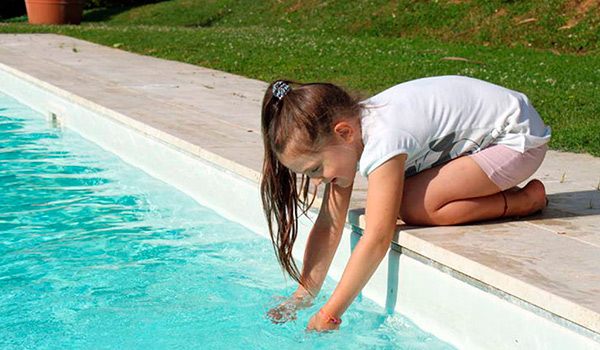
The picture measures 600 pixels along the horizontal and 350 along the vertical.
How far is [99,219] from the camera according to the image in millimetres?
5316

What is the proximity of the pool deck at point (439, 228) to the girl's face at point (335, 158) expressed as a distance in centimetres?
44

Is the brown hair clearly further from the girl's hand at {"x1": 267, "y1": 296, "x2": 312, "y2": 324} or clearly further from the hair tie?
the girl's hand at {"x1": 267, "y1": 296, "x2": 312, "y2": 324}

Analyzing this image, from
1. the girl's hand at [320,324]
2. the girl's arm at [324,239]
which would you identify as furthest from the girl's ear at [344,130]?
the girl's hand at [320,324]

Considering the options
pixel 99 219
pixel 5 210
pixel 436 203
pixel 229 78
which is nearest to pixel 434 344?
pixel 436 203

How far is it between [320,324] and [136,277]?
139 centimetres

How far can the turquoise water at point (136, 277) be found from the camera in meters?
3.61

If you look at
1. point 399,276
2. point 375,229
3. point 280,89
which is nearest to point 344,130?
point 280,89

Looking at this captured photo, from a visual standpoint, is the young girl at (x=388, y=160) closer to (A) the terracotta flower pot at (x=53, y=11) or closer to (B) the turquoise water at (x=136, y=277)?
(B) the turquoise water at (x=136, y=277)

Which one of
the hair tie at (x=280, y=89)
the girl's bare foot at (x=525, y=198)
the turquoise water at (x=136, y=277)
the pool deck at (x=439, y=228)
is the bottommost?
the turquoise water at (x=136, y=277)

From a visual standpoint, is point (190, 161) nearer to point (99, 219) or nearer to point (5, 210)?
point (99, 219)

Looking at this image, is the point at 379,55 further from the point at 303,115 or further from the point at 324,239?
the point at 303,115

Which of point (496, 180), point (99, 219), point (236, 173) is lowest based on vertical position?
point (99, 219)

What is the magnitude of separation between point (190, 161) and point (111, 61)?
264 inches

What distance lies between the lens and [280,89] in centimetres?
322
